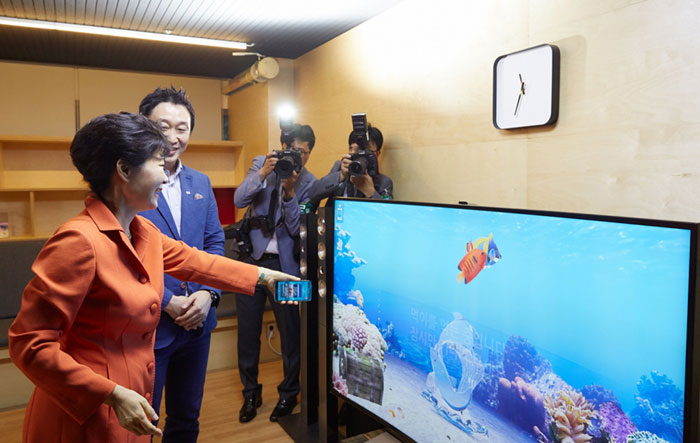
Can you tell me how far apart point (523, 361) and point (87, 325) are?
40.9 inches

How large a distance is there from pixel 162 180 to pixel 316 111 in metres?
2.48

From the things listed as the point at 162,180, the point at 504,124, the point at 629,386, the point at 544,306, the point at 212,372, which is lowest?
the point at 212,372

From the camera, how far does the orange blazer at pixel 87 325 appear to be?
3.40 ft

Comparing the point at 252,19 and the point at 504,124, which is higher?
the point at 252,19

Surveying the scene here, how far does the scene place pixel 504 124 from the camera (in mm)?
2043

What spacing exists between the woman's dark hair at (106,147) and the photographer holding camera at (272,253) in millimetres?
1358

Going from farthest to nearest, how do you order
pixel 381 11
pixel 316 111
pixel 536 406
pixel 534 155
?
pixel 316 111
pixel 381 11
pixel 534 155
pixel 536 406

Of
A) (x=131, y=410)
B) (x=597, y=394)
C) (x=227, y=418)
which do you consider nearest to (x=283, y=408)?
(x=227, y=418)

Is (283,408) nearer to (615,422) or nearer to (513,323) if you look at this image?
(513,323)

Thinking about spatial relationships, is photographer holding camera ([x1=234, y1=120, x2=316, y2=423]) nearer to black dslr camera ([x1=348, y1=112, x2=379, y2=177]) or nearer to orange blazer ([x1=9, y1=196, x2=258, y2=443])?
black dslr camera ([x1=348, y1=112, x2=379, y2=177])

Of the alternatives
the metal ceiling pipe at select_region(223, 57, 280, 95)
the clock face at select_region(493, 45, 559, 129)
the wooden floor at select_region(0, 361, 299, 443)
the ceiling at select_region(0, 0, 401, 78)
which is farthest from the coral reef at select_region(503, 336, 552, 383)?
the metal ceiling pipe at select_region(223, 57, 280, 95)

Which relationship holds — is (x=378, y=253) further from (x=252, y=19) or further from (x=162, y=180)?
(x=252, y=19)

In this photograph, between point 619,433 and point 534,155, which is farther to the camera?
point 534,155

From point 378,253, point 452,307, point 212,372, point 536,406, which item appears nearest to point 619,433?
point 536,406
